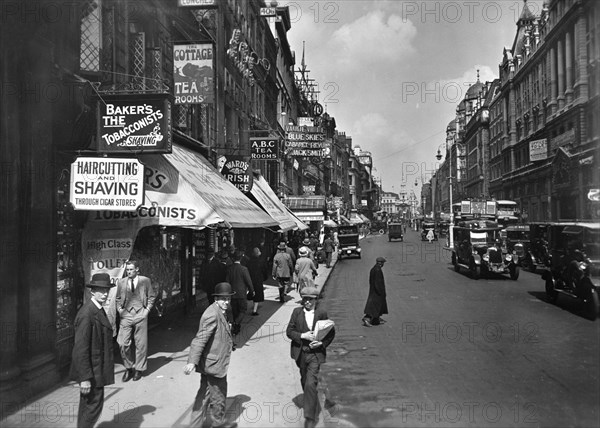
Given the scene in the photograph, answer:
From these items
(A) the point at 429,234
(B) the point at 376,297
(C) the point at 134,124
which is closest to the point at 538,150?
(A) the point at 429,234

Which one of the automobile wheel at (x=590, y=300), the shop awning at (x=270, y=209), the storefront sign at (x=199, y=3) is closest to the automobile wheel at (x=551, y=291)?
the automobile wheel at (x=590, y=300)

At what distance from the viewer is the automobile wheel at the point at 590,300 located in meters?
12.6

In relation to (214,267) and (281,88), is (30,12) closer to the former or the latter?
(214,267)

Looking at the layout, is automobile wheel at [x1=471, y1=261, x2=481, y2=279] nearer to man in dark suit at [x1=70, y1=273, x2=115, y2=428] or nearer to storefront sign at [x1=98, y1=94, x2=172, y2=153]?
storefront sign at [x1=98, y1=94, x2=172, y2=153]

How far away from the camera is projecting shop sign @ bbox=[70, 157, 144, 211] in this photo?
759cm

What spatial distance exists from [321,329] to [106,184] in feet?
13.5

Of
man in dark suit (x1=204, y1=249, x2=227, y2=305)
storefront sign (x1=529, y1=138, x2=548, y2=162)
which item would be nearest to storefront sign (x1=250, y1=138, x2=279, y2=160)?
man in dark suit (x1=204, y1=249, x2=227, y2=305)

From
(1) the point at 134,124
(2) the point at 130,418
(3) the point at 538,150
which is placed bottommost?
(2) the point at 130,418

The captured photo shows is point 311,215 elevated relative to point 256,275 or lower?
elevated

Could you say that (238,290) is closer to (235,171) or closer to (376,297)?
(376,297)

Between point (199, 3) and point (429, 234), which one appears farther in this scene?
point (429, 234)

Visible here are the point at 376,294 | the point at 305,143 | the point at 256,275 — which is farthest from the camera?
the point at 305,143

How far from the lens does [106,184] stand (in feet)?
25.4

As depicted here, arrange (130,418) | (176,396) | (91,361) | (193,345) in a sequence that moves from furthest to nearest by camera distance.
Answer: (176,396) → (130,418) → (193,345) → (91,361)
